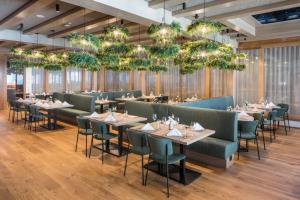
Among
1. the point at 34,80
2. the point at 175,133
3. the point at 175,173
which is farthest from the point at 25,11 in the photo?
the point at 34,80

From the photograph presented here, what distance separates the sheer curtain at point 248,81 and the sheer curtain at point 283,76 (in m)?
0.40

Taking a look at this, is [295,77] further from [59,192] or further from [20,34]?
[20,34]

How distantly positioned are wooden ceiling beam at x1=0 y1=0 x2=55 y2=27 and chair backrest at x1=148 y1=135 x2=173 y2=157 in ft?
11.4

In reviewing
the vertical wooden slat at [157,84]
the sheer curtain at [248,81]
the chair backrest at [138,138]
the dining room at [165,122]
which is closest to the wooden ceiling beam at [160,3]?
the dining room at [165,122]

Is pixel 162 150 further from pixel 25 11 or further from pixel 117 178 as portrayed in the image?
pixel 25 11

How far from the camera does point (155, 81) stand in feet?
42.3

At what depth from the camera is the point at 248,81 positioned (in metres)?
9.38

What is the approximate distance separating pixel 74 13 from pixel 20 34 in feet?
15.0

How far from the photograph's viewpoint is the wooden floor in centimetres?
348

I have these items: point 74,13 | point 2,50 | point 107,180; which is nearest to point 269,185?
point 107,180

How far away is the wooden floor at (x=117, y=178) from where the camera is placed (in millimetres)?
3479

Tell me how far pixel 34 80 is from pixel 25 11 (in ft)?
31.0

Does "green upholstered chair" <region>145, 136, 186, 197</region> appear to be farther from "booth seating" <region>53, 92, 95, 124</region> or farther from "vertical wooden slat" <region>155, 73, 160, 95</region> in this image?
"vertical wooden slat" <region>155, 73, 160, 95</region>

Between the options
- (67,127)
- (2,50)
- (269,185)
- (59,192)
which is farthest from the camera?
(2,50)
